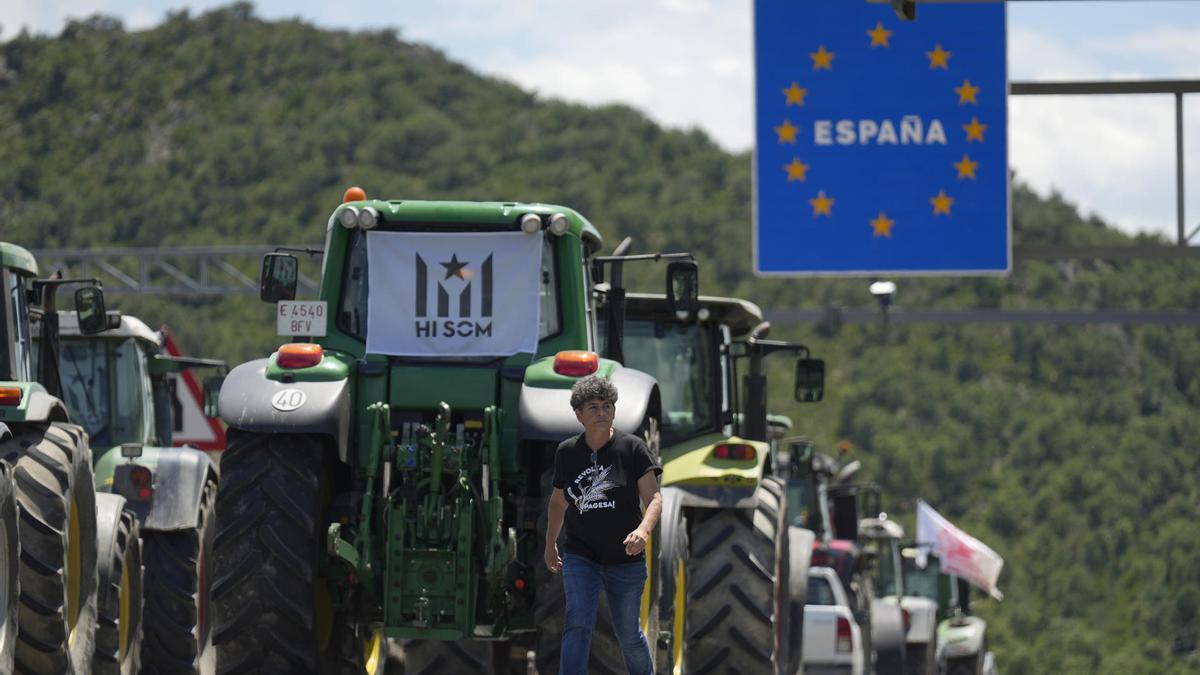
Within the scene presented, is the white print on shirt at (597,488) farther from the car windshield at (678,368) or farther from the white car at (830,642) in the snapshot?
the white car at (830,642)

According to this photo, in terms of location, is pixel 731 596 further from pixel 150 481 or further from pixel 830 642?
pixel 830 642

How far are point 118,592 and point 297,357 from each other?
207 centimetres

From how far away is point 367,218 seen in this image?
12.0m

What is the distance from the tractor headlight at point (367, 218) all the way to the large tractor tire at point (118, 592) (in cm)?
222

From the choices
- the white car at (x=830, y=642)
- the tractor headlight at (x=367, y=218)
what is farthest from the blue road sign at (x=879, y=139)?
the tractor headlight at (x=367, y=218)

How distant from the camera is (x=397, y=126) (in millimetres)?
85562

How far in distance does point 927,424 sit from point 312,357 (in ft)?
175

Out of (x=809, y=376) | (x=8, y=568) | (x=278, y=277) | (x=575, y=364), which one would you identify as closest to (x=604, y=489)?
(x=575, y=364)

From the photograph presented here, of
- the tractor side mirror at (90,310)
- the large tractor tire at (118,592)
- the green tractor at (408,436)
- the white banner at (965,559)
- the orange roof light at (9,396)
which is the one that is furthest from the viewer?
the white banner at (965,559)

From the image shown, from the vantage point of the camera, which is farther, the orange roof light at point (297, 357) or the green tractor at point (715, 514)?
the green tractor at point (715, 514)

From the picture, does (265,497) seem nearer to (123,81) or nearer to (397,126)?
(397,126)

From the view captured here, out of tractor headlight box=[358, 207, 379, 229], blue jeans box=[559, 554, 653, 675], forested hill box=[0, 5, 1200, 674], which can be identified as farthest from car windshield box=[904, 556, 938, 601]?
blue jeans box=[559, 554, 653, 675]

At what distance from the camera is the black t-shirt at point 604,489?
9.88 meters

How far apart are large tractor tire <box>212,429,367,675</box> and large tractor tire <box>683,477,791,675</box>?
2655 mm
